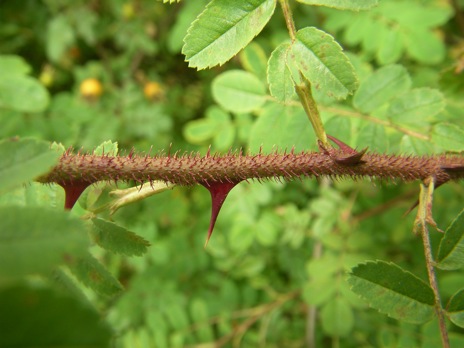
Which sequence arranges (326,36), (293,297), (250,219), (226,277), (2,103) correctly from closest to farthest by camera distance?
(326,36) → (2,103) → (250,219) → (293,297) → (226,277)

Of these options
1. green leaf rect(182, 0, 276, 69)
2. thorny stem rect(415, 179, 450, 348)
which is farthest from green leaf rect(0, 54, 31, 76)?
thorny stem rect(415, 179, 450, 348)

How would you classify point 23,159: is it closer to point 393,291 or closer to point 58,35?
point 393,291

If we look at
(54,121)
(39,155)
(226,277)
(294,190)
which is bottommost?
(226,277)

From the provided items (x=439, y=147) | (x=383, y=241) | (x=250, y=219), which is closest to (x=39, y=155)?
(x=439, y=147)

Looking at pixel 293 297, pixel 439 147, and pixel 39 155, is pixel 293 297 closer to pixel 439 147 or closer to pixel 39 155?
pixel 439 147

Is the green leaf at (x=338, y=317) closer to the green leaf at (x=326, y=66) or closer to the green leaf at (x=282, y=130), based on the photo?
the green leaf at (x=282, y=130)

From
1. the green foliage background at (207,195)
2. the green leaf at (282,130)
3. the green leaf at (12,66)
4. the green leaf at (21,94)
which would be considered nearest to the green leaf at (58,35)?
the green foliage background at (207,195)
